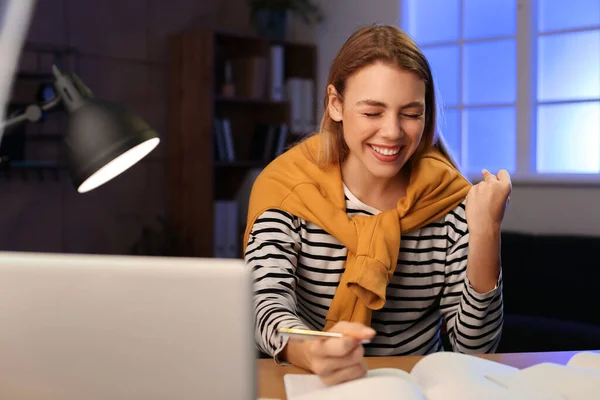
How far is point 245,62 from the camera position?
14.5ft

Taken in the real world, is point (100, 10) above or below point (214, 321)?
above

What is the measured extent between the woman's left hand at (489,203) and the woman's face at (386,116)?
0.18 meters

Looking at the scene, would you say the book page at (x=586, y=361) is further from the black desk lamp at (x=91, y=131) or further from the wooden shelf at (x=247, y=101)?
the wooden shelf at (x=247, y=101)

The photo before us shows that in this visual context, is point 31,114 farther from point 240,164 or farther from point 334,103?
point 240,164

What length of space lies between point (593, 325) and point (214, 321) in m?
2.71

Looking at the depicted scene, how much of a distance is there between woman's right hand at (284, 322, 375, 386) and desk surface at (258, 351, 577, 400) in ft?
0.28

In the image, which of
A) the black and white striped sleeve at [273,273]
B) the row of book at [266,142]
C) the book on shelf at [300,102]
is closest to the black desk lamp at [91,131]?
the black and white striped sleeve at [273,273]

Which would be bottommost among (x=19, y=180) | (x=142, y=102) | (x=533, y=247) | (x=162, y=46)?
(x=533, y=247)

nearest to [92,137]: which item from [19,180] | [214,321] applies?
[214,321]

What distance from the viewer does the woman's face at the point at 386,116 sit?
5.08 ft

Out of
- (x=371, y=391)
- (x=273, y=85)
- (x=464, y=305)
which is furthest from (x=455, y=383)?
(x=273, y=85)

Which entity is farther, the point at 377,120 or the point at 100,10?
the point at 100,10

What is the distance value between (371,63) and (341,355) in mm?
743

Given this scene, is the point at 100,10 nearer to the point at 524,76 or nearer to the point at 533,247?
the point at 524,76
